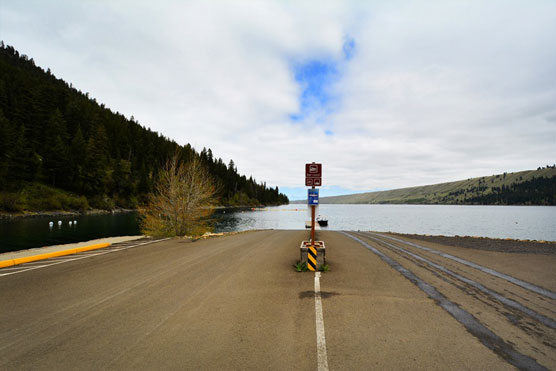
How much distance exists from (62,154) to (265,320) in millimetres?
84074

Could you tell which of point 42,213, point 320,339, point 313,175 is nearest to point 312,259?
point 313,175

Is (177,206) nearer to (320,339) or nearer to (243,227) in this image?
(320,339)

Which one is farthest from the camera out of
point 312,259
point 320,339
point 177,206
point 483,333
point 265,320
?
point 177,206

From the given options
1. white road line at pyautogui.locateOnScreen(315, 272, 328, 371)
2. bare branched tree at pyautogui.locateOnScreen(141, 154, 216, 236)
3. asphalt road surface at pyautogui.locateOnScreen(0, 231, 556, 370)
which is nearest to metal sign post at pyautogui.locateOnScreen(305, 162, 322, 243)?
asphalt road surface at pyautogui.locateOnScreen(0, 231, 556, 370)

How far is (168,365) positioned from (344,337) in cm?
290

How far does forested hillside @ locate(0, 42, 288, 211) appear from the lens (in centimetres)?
5369

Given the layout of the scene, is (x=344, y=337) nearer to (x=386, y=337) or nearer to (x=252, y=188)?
(x=386, y=337)

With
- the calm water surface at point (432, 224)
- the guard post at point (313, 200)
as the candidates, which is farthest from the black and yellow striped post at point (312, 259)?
the calm water surface at point (432, 224)

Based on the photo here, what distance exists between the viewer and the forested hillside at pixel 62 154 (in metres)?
53.7

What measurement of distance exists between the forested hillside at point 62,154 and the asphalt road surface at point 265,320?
30800 millimetres

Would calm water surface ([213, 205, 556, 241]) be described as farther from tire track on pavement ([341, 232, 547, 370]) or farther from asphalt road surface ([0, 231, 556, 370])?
tire track on pavement ([341, 232, 547, 370])

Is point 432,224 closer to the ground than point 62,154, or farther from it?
closer to the ground

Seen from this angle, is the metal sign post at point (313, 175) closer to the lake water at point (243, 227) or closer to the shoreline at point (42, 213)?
the lake water at point (243, 227)

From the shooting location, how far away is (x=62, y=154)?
215 feet
